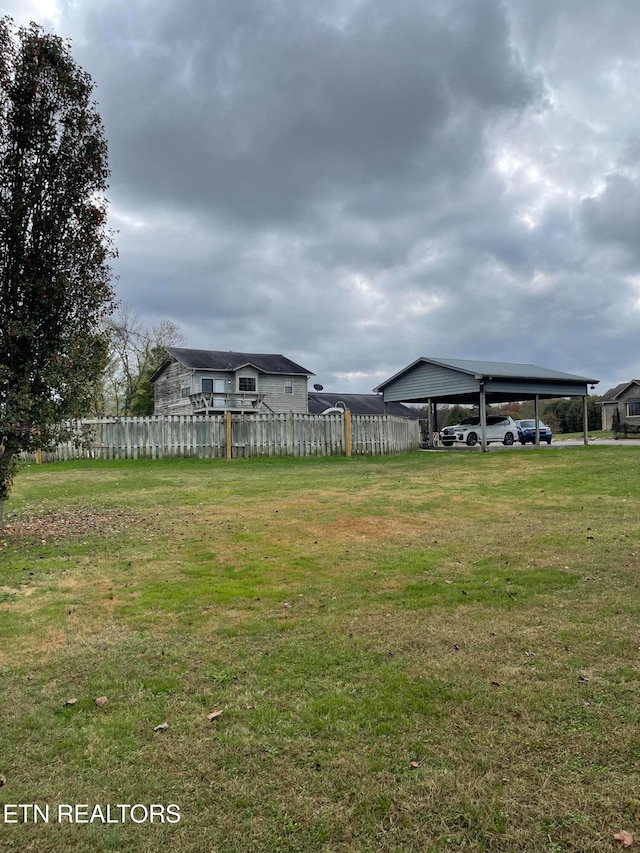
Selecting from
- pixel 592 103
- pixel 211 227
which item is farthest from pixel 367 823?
pixel 211 227

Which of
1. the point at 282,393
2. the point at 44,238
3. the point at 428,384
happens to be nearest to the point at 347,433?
the point at 428,384

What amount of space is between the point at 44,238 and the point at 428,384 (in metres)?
19.9

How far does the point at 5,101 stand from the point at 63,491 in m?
7.69

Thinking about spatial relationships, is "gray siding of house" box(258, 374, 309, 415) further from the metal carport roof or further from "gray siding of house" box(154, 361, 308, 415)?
the metal carport roof

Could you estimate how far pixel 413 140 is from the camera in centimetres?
1659

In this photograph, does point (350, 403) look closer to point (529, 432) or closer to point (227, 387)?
point (227, 387)

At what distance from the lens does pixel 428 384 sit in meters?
24.8

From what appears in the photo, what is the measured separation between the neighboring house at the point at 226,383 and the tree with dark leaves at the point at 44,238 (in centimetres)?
2558

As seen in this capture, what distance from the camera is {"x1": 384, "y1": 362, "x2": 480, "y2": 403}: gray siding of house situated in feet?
74.6

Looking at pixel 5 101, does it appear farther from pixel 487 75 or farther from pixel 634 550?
pixel 487 75

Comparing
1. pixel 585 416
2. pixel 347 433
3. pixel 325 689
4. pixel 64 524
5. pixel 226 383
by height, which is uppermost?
pixel 226 383

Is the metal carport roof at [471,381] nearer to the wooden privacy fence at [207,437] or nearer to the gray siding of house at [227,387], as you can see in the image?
the wooden privacy fence at [207,437]

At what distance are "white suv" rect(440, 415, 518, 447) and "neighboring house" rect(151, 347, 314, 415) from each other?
13.3m

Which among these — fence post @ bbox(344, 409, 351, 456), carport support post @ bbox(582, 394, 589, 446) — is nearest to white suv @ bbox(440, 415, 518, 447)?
carport support post @ bbox(582, 394, 589, 446)
